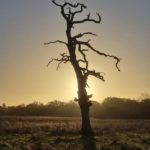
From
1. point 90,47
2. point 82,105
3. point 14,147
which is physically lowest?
point 14,147

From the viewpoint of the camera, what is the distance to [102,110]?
10038 cm

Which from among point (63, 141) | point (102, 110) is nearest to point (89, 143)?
point (63, 141)

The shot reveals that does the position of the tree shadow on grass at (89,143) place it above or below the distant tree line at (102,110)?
below

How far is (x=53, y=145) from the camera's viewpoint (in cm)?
3072

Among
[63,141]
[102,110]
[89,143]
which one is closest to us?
[89,143]

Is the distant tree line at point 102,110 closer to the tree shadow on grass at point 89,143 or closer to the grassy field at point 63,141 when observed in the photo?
the grassy field at point 63,141

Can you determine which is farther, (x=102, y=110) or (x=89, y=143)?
(x=102, y=110)

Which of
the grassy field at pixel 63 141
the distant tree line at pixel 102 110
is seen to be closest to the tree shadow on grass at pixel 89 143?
the grassy field at pixel 63 141

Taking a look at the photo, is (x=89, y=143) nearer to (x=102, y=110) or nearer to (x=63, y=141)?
(x=63, y=141)

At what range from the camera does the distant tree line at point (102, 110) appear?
312 feet

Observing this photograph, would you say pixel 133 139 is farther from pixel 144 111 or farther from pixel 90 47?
pixel 144 111

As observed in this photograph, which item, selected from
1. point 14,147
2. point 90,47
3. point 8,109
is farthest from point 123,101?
point 14,147

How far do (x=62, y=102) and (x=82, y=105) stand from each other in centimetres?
8015

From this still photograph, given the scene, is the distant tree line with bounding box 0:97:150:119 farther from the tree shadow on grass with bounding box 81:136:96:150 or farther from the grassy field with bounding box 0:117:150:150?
the tree shadow on grass with bounding box 81:136:96:150
